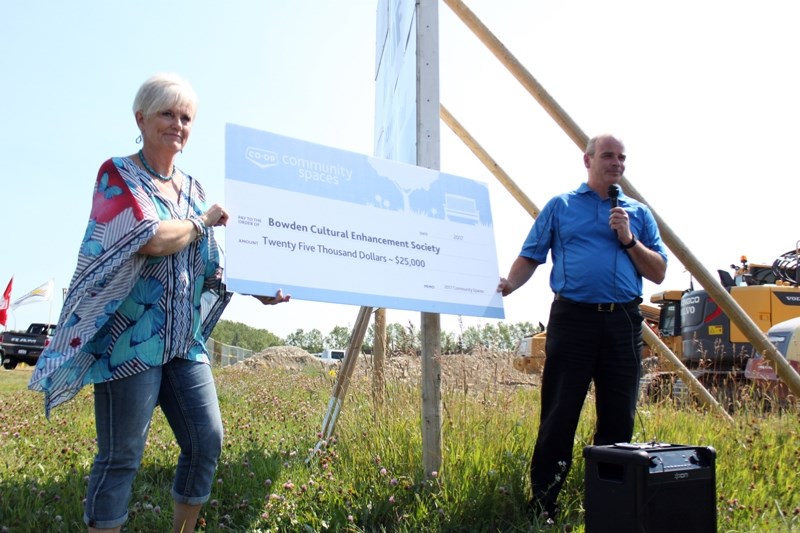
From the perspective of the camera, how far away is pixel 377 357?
4711mm

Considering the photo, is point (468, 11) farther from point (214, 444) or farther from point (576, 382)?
point (214, 444)

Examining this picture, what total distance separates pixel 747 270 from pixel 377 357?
25.1ft

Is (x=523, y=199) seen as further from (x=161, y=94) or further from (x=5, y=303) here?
(x=5, y=303)

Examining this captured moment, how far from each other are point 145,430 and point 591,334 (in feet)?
6.70

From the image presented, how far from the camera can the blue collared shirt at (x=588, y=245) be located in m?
3.39

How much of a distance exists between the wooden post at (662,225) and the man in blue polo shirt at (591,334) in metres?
0.58

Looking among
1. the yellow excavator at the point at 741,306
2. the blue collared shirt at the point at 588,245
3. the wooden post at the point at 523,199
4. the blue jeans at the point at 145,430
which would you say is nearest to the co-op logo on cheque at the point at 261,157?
the blue jeans at the point at 145,430

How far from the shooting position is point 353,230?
313cm

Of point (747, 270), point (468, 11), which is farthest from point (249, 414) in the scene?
point (747, 270)

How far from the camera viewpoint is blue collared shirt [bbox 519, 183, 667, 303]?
3391 mm

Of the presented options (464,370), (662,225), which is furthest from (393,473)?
(662,225)

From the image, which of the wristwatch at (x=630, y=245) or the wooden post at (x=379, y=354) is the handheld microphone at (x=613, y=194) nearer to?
the wristwatch at (x=630, y=245)

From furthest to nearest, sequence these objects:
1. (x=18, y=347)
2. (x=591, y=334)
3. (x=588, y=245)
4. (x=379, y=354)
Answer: (x=18, y=347) < (x=379, y=354) < (x=588, y=245) < (x=591, y=334)

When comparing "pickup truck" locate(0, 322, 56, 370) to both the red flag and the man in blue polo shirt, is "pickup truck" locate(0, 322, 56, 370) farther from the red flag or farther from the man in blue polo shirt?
the man in blue polo shirt
